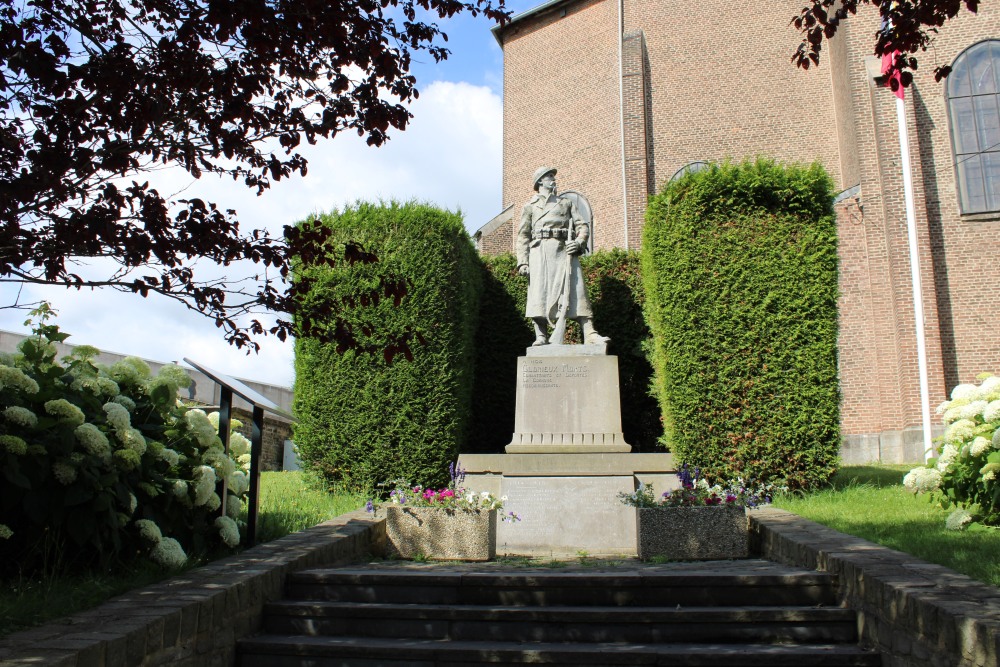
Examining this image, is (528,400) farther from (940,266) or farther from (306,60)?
(940,266)

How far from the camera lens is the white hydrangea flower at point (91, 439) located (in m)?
4.39

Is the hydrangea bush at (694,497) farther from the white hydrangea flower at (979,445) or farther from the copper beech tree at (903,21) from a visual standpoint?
the copper beech tree at (903,21)

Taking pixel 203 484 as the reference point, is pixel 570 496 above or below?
below

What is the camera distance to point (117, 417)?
4711mm

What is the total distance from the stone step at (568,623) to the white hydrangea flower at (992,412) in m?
2.50

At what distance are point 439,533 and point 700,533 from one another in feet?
7.19

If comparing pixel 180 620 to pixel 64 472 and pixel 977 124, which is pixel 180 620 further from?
pixel 977 124

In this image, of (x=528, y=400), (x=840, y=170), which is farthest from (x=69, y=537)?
(x=840, y=170)

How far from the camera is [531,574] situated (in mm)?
5078

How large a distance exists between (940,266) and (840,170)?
401 centimetres

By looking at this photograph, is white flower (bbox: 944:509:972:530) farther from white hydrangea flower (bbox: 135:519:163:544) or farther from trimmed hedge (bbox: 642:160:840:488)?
white hydrangea flower (bbox: 135:519:163:544)

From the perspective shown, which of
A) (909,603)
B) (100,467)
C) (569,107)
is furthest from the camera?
(569,107)

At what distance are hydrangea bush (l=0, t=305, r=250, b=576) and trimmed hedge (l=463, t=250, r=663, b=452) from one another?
624 centimetres

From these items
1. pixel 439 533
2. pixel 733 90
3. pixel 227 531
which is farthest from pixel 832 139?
pixel 227 531
